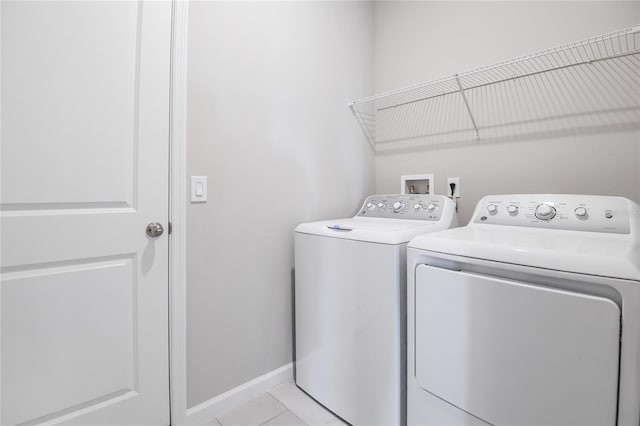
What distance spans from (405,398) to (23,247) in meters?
1.51

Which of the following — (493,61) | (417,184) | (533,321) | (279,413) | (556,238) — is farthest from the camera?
(417,184)

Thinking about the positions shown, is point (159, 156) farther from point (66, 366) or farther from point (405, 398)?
point (405, 398)

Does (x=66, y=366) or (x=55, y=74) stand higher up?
(x=55, y=74)

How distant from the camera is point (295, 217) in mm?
1753

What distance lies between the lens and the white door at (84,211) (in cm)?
103

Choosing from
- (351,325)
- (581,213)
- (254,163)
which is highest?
(254,163)

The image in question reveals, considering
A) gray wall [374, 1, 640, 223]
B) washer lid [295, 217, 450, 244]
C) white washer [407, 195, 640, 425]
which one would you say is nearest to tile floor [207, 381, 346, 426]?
white washer [407, 195, 640, 425]

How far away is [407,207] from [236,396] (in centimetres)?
129

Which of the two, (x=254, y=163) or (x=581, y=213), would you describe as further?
(x=254, y=163)

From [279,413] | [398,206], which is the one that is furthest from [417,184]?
[279,413]

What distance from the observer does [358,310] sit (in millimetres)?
1314

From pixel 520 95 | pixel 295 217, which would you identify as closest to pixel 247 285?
pixel 295 217

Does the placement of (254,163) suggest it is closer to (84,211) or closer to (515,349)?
(84,211)

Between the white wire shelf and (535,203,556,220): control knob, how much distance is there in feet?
1.51
